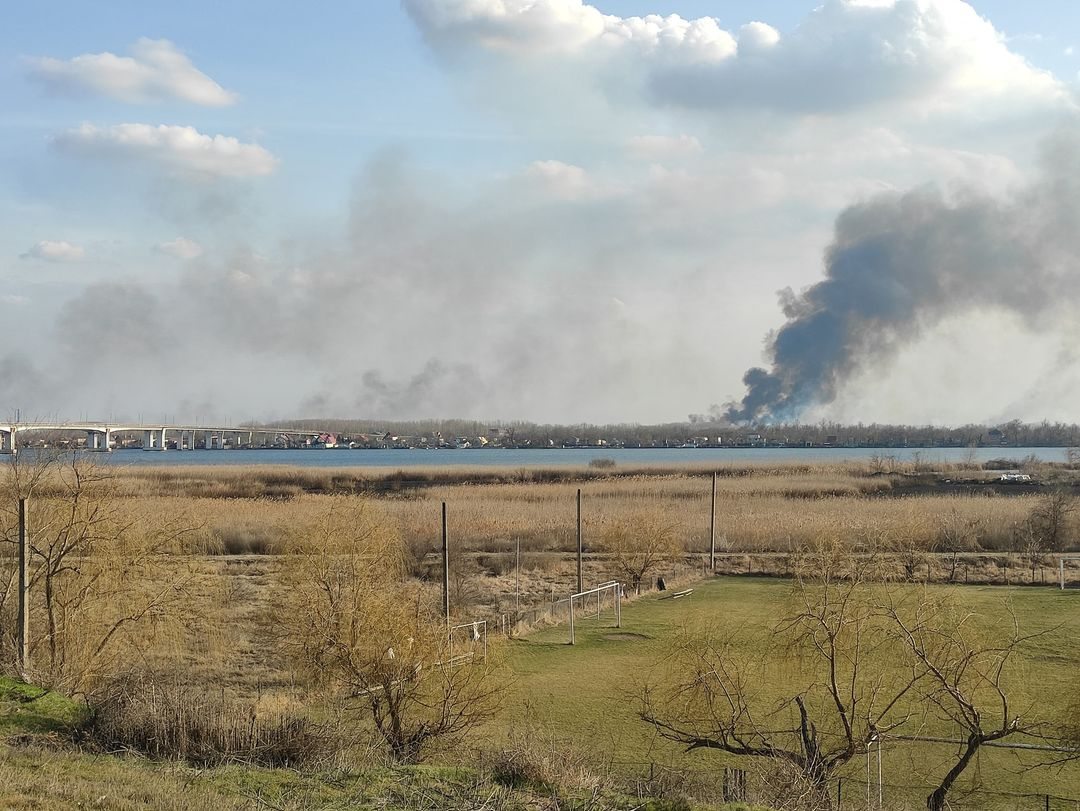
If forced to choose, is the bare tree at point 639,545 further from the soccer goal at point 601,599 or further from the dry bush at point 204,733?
the dry bush at point 204,733

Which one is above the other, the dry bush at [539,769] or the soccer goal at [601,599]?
the dry bush at [539,769]

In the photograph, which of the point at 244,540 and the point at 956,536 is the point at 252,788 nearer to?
the point at 244,540

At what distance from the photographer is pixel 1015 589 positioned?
29219 mm

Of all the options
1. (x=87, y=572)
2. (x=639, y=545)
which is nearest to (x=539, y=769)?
(x=87, y=572)

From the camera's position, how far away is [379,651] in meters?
13.0

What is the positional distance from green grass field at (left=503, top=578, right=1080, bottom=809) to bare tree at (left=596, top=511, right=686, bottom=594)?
8.45 ft

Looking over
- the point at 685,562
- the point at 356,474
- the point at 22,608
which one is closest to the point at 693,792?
the point at 22,608

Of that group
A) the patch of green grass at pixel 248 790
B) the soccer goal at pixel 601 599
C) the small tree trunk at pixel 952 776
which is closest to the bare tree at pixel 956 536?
the soccer goal at pixel 601 599

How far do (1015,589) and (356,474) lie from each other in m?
60.2

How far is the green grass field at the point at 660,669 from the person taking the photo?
12570mm

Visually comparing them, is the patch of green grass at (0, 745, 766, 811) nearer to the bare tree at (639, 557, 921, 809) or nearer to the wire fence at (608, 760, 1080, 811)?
the wire fence at (608, 760, 1080, 811)

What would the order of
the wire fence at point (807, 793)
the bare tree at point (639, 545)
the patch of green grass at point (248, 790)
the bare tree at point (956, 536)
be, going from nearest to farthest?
1. the patch of green grass at point (248, 790)
2. the wire fence at point (807, 793)
3. the bare tree at point (639, 545)
4. the bare tree at point (956, 536)

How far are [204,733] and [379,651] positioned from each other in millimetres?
2607

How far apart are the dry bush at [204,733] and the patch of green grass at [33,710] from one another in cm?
51
